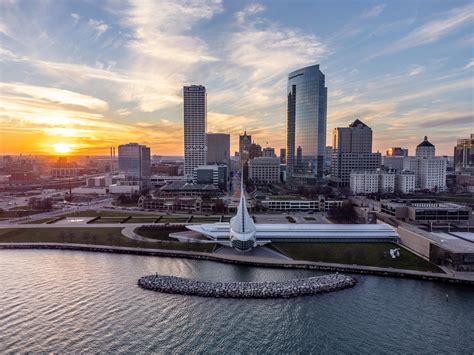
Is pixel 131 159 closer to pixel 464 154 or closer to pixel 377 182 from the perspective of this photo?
pixel 377 182

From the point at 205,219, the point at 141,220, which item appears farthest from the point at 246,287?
the point at 141,220

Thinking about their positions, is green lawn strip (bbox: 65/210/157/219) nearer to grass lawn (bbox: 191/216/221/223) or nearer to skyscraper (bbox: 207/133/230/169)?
grass lawn (bbox: 191/216/221/223)

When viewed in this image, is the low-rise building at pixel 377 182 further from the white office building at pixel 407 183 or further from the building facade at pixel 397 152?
the building facade at pixel 397 152

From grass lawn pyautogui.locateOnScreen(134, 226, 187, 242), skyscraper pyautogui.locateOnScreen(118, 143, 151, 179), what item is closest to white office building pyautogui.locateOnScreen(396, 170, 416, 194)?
grass lawn pyautogui.locateOnScreen(134, 226, 187, 242)

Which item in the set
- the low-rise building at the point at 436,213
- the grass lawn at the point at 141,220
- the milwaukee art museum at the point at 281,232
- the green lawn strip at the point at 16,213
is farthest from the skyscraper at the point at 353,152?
the green lawn strip at the point at 16,213

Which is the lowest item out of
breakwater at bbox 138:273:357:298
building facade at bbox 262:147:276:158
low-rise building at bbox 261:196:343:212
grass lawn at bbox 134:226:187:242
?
breakwater at bbox 138:273:357:298

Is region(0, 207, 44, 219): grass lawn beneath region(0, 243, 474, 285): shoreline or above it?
above

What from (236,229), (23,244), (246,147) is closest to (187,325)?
(236,229)
